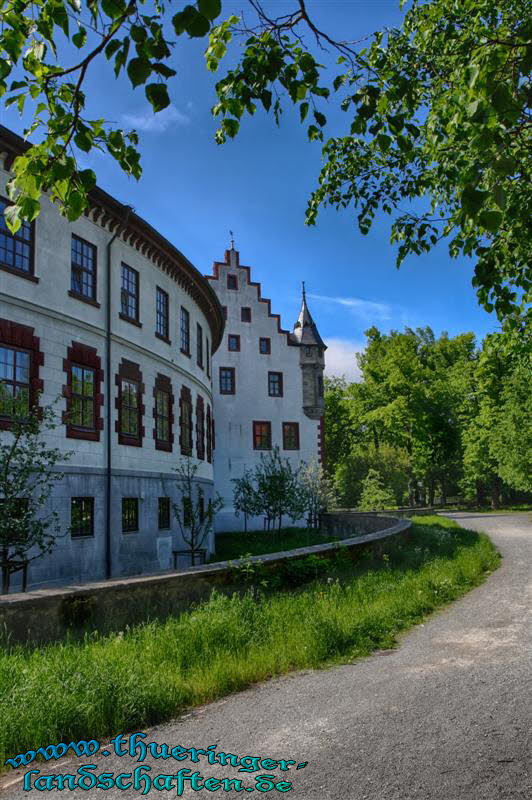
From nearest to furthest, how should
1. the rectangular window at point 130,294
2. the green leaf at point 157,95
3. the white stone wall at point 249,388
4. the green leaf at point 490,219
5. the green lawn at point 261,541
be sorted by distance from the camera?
the green leaf at point 490,219, the green leaf at point 157,95, the rectangular window at point 130,294, the green lawn at point 261,541, the white stone wall at point 249,388

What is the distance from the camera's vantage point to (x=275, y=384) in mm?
40281

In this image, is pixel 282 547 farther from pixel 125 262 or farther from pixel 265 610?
pixel 265 610

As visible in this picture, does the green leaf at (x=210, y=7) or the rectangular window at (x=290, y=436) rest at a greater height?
the rectangular window at (x=290, y=436)

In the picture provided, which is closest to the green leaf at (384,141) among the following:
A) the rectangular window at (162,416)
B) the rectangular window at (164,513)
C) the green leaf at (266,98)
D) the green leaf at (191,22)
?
the green leaf at (266,98)

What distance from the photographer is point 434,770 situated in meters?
4.07

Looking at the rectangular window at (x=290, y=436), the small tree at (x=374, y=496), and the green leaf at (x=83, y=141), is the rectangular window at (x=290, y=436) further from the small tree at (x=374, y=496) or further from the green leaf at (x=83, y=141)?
the green leaf at (x=83, y=141)

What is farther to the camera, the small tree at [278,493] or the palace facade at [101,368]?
the small tree at [278,493]

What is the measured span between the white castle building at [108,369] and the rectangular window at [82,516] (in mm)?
36

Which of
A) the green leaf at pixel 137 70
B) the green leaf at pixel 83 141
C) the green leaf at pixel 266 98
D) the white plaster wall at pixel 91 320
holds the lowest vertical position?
the green leaf at pixel 83 141

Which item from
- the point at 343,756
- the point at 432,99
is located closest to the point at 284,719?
the point at 343,756

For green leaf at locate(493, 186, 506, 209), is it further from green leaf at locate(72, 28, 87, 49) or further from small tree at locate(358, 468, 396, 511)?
small tree at locate(358, 468, 396, 511)

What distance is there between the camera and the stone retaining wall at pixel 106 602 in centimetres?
698

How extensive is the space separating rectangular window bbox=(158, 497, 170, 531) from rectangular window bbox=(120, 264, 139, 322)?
613 cm

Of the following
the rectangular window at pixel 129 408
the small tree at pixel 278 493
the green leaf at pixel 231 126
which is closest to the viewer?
the green leaf at pixel 231 126
